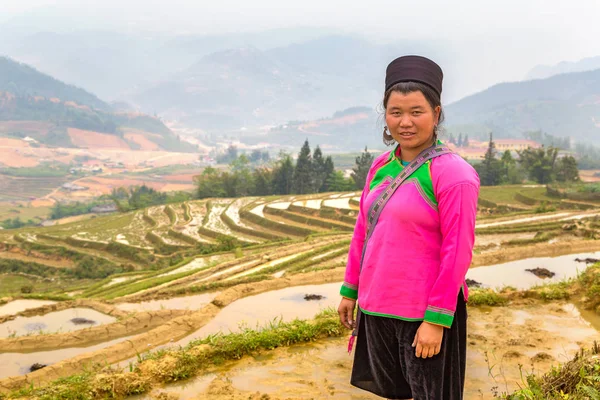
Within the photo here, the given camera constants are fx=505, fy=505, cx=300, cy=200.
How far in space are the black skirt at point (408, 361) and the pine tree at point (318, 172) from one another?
45389 mm

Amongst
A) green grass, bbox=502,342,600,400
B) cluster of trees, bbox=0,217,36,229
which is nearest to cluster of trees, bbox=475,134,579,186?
green grass, bbox=502,342,600,400

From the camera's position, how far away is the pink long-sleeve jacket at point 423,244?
2201 mm

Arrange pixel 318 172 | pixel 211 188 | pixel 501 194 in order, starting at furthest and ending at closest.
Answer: pixel 318 172
pixel 211 188
pixel 501 194

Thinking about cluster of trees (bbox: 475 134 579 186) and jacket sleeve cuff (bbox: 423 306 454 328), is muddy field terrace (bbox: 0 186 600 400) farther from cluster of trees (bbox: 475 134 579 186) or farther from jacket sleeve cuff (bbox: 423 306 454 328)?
cluster of trees (bbox: 475 134 579 186)

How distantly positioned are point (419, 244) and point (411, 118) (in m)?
0.59

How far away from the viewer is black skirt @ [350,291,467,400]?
Result: 7.84 ft

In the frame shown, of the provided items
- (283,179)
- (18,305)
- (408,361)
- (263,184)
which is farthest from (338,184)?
(408,361)

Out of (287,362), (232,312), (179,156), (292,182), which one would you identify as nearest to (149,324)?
(232,312)

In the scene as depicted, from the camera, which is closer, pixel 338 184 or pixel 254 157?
pixel 338 184

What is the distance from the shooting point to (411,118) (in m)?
2.37

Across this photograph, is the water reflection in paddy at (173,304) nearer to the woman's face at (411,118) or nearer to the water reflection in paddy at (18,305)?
the water reflection in paddy at (18,305)

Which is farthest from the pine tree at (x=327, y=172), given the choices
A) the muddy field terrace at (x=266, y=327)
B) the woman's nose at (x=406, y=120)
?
the woman's nose at (x=406, y=120)

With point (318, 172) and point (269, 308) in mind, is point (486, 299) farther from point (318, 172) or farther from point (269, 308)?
point (318, 172)

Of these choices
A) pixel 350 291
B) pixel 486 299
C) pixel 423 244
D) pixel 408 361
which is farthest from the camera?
pixel 486 299
